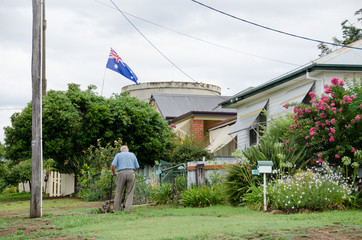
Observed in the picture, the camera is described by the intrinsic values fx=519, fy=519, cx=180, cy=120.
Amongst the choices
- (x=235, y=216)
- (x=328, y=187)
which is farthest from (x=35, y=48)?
(x=328, y=187)

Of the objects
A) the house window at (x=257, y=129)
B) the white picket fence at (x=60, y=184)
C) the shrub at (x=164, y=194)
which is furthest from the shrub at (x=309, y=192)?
the white picket fence at (x=60, y=184)

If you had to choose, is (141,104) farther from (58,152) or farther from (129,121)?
(58,152)

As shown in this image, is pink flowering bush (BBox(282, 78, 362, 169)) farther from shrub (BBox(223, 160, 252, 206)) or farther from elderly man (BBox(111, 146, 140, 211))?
elderly man (BBox(111, 146, 140, 211))

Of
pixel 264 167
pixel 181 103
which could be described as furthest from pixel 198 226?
pixel 181 103

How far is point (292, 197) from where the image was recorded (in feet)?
34.6

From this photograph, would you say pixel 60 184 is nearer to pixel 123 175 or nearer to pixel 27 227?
pixel 123 175

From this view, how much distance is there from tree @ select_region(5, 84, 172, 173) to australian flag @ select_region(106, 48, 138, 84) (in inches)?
84.9

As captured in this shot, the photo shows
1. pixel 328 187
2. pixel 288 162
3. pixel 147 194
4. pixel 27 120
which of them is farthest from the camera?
pixel 27 120

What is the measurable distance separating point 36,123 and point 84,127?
32.6 ft

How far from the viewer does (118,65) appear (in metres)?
25.1

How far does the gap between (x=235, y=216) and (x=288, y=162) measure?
2.49 metres

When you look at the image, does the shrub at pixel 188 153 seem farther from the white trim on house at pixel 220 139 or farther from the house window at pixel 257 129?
the house window at pixel 257 129

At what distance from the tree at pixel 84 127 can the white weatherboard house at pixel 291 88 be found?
3.72 meters

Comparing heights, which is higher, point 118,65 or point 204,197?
point 118,65
